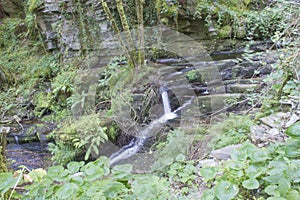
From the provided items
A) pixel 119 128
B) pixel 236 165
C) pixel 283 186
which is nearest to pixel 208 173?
pixel 236 165

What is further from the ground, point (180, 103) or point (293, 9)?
point (293, 9)

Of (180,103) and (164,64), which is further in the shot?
(164,64)

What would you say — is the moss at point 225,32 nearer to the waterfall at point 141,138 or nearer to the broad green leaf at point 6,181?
the waterfall at point 141,138

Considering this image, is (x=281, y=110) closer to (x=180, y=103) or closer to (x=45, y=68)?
(x=180, y=103)

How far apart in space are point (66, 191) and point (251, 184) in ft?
3.11

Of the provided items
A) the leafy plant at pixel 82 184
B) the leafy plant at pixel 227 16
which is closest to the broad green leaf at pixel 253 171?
the leafy plant at pixel 82 184

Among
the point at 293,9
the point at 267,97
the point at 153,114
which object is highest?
the point at 293,9

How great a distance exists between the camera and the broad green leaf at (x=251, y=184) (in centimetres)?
121

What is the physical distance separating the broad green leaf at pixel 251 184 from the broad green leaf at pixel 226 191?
0.21ft

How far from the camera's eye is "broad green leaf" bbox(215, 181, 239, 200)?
1.18 m

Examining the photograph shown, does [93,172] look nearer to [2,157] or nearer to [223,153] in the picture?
[2,157]

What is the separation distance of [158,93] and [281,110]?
8.53 ft

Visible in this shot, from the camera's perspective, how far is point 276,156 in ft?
4.35

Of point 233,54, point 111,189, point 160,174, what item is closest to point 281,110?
point 160,174
